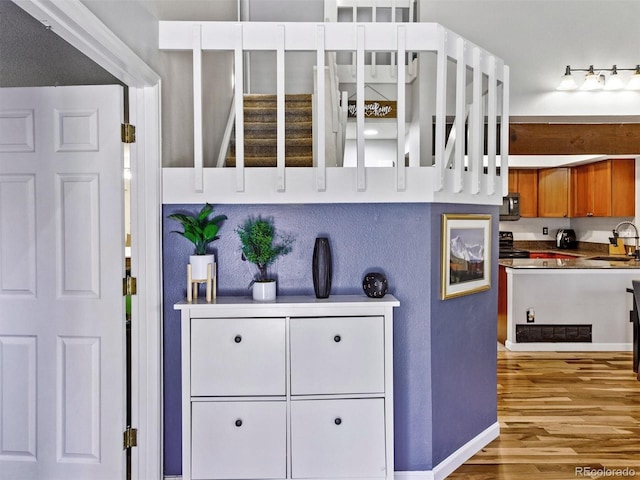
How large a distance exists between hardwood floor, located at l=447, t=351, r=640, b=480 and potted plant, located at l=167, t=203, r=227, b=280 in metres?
1.80

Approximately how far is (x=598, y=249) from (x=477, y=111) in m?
5.86

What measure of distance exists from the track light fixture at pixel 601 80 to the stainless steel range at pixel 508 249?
12.2 ft

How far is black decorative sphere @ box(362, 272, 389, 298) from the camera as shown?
2.62 m

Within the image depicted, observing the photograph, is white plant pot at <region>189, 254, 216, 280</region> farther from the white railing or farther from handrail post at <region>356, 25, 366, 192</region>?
handrail post at <region>356, 25, 366, 192</region>

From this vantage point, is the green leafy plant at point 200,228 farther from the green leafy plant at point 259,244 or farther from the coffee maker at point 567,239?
the coffee maker at point 567,239

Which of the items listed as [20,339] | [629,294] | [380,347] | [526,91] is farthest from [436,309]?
[629,294]

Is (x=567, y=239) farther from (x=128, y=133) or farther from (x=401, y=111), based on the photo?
(x=128, y=133)

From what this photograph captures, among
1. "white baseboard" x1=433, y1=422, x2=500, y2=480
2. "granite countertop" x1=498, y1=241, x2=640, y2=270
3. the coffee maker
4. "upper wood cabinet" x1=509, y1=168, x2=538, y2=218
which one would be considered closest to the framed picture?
"white baseboard" x1=433, y1=422, x2=500, y2=480

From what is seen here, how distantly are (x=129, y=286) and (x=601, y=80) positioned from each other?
393cm

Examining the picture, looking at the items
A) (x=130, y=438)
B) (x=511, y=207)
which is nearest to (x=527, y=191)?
(x=511, y=207)

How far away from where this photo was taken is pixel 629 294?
213 inches

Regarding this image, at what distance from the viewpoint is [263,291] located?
2.57 metres

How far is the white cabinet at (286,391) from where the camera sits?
247 cm

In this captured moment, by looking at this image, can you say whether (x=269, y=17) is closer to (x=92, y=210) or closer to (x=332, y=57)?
(x=332, y=57)
